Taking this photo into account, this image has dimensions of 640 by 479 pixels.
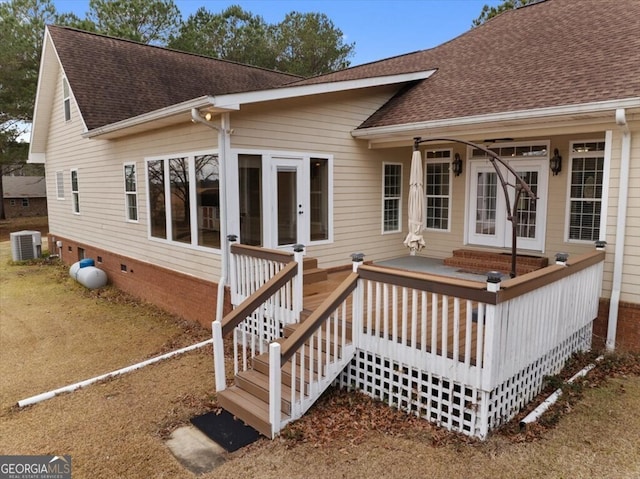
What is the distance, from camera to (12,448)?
14.0 feet

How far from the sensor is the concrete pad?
12.7ft

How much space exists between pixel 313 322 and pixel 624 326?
428 centimetres

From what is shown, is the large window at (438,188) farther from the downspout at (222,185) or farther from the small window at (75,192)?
the small window at (75,192)

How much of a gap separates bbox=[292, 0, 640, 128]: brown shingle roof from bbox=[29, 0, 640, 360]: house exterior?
0.04 metres

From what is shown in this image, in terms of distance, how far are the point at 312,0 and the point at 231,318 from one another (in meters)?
27.3

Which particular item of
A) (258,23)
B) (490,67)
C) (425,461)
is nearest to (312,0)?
(258,23)

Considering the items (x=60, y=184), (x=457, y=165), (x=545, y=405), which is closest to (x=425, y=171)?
(x=457, y=165)

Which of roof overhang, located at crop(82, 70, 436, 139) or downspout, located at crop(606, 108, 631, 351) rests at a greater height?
roof overhang, located at crop(82, 70, 436, 139)

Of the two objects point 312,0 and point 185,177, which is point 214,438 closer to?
point 185,177

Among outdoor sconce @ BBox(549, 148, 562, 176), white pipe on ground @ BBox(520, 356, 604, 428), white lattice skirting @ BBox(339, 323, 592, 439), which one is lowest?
white pipe on ground @ BBox(520, 356, 604, 428)

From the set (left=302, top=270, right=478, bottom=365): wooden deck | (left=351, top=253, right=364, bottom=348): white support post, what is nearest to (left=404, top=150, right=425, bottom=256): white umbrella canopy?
(left=302, top=270, right=478, bottom=365): wooden deck

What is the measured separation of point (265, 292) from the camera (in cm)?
547

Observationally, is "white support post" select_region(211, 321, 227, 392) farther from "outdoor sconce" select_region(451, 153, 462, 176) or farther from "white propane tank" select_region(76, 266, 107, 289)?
"white propane tank" select_region(76, 266, 107, 289)

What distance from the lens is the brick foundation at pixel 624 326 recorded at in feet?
18.8
